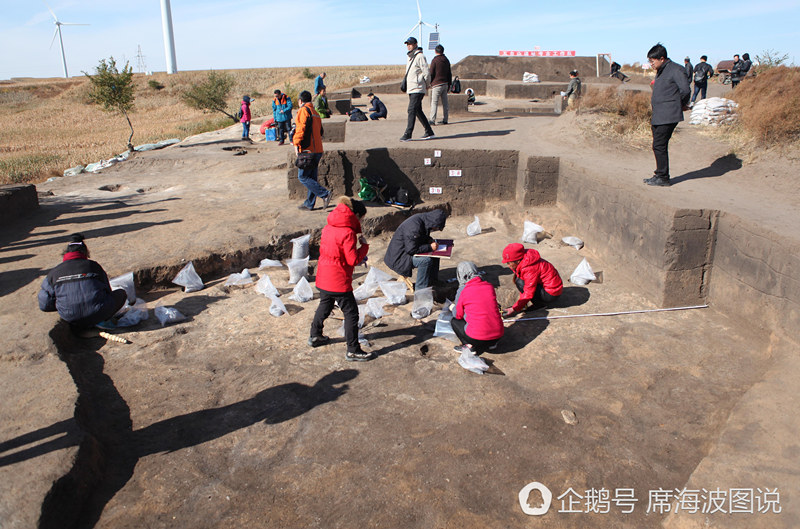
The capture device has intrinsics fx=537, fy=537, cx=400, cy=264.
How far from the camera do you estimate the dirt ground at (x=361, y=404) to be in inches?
119

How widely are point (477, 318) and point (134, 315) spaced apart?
3.33 metres

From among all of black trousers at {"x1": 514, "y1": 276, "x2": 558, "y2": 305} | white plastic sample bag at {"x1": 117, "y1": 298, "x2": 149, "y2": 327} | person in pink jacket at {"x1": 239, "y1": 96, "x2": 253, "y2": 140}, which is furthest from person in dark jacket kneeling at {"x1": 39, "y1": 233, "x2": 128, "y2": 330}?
person in pink jacket at {"x1": 239, "y1": 96, "x2": 253, "y2": 140}

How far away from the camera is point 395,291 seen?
19.6ft

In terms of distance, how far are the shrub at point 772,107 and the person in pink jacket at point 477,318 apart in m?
5.05

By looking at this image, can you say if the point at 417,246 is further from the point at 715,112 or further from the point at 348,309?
the point at 715,112

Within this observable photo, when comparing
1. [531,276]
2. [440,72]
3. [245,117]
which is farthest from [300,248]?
[245,117]

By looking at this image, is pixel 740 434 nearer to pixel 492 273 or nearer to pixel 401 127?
pixel 492 273

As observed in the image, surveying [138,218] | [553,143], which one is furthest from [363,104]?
[138,218]

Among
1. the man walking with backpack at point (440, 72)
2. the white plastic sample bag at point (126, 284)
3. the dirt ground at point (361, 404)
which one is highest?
the man walking with backpack at point (440, 72)

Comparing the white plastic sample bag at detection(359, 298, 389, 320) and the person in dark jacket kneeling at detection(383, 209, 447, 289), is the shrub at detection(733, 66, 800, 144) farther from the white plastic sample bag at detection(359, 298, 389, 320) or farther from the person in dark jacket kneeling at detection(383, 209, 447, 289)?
the white plastic sample bag at detection(359, 298, 389, 320)

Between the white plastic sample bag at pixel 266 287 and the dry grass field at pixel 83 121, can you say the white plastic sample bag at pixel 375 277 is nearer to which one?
the white plastic sample bag at pixel 266 287
